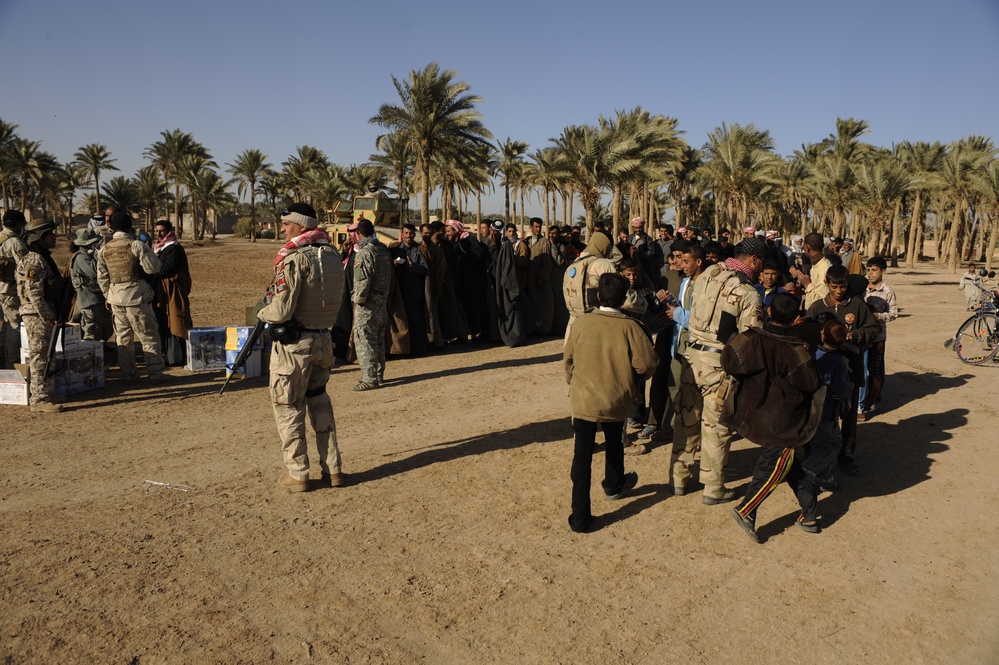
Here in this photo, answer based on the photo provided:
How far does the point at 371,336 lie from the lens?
8.27m

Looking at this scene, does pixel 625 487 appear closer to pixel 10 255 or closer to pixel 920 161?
pixel 10 255

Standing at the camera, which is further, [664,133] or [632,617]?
[664,133]

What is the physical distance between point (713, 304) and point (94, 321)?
802 centimetres

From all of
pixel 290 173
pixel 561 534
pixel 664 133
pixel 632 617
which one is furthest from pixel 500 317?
pixel 290 173

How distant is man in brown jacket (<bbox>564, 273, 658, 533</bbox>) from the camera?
4.39 metres

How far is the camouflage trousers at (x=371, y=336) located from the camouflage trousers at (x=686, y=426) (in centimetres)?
410

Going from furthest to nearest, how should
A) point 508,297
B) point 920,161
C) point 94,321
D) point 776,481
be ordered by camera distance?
point 920,161, point 508,297, point 94,321, point 776,481

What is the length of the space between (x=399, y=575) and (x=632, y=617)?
50.7 inches

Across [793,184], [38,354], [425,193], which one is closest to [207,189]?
[425,193]

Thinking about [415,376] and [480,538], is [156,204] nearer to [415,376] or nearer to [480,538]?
[415,376]

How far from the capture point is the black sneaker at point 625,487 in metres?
5.04

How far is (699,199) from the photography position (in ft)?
172

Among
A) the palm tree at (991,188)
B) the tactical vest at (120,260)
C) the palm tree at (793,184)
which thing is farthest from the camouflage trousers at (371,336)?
the palm tree at (793,184)

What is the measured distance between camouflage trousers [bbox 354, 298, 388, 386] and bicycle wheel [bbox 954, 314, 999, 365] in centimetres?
771
